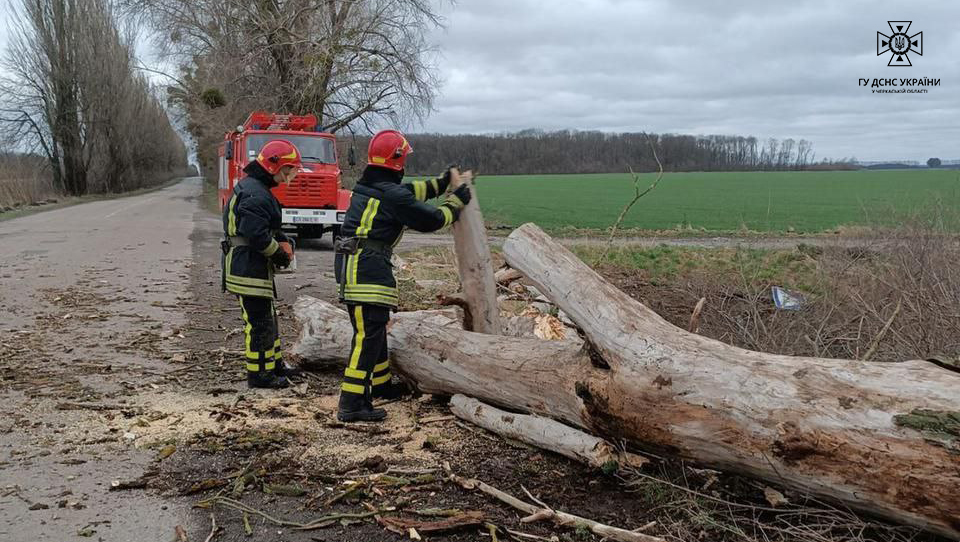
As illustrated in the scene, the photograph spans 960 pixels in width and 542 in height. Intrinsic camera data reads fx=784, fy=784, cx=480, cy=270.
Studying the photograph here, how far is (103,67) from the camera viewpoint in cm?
4516

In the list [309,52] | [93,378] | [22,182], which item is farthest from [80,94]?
[93,378]

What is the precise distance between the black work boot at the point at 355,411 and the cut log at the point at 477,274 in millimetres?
1053

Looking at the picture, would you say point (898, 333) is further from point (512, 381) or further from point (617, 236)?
point (617, 236)

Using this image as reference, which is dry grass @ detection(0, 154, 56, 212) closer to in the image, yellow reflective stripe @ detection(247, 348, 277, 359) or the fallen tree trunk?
yellow reflective stripe @ detection(247, 348, 277, 359)

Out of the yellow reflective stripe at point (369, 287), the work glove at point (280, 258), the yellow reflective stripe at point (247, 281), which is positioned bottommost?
the yellow reflective stripe at point (247, 281)

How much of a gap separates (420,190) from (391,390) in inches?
60.5

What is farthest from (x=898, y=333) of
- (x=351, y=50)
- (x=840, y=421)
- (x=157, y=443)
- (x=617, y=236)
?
(x=351, y=50)

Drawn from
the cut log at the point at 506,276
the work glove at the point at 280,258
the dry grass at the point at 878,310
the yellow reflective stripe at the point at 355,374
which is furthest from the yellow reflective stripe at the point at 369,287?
the dry grass at the point at 878,310

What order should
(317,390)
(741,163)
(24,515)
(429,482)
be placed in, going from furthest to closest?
(741,163) → (317,390) → (429,482) → (24,515)

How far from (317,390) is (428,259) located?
8204 mm

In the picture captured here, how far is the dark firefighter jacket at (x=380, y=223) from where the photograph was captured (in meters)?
5.13

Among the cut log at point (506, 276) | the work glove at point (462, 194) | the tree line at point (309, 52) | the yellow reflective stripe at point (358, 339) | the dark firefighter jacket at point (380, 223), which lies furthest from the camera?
the tree line at point (309, 52)

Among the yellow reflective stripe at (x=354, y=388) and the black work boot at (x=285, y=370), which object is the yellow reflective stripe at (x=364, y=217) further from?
the black work boot at (x=285, y=370)

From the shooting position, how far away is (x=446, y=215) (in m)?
5.24
